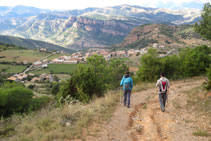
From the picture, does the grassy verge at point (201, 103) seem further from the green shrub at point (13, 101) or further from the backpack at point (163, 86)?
the green shrub at point (13, 101)

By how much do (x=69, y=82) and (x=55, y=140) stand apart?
1491 centimetres

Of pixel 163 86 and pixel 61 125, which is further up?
pixel 163 86

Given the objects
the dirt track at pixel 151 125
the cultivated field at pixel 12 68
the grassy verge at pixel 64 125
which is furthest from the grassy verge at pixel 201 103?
the cultivated field at pixel 12 68

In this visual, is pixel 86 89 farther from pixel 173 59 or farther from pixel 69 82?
pixel 173 59

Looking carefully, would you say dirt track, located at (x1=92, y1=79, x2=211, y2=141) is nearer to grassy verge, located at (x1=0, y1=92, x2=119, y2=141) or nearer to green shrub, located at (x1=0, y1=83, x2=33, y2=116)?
grassy verge, located at (x1=0, y1=92, x2=119, y2=141)

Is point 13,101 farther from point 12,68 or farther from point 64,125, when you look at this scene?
point 12,68

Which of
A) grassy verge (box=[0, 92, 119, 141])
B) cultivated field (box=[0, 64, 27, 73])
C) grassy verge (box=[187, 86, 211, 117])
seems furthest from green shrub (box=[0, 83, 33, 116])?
cultivated field (box=[0, 64, 27, 73])

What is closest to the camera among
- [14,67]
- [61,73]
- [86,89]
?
[86,89]

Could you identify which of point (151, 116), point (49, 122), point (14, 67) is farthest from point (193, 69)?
point (14, 67)

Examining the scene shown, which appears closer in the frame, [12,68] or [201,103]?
[201,103]

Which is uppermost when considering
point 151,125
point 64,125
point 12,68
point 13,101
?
point 64,125

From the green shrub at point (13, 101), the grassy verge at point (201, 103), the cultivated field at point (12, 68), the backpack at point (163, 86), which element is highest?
the backpack at point (163, 86)

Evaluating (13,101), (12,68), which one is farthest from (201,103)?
(12,68)

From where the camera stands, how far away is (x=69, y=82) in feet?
70.1
